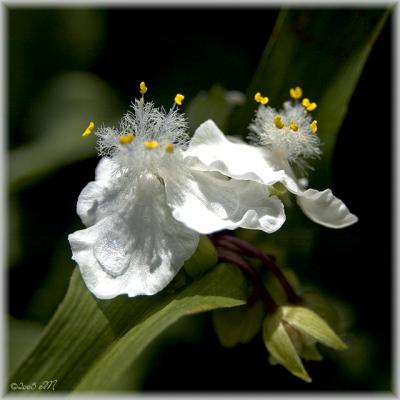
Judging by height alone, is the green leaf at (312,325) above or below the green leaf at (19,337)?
above

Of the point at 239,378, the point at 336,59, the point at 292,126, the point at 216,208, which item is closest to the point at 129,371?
A: the point at 239,378

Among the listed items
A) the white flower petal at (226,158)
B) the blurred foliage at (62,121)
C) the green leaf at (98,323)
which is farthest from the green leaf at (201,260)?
the blurred foliage at (62,121)

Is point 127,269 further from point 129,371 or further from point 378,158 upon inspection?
point 378,158

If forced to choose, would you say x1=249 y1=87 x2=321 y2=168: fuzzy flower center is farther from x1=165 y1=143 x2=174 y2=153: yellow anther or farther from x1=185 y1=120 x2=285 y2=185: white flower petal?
x1=165 y1=143 x2=174 y2=153: yellow anther

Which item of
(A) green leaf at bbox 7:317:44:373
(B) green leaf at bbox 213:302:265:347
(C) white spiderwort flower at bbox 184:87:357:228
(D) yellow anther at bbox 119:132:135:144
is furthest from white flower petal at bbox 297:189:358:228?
(A) green leaf at bbox 7:317:44:373

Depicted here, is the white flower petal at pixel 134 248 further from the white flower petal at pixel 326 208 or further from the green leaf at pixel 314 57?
the green leaf at pixel 314 57

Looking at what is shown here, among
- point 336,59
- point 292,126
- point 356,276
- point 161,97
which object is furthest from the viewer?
point 161,97
